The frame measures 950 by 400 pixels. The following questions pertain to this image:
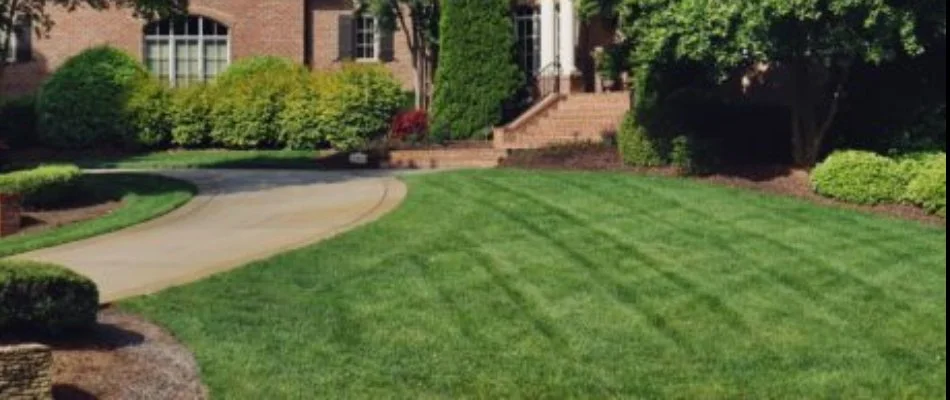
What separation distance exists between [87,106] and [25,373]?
73.4 feet

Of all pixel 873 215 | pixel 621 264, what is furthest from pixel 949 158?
pixel 873 215

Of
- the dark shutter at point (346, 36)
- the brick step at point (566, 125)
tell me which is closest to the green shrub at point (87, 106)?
the dark shutter at point (346, 36)

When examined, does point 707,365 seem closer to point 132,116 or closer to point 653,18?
point 653,18

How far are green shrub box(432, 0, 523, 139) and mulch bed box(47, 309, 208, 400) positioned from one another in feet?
58.9

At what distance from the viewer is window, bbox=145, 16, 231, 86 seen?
115 feet

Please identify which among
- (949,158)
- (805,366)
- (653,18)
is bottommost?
(805,366)

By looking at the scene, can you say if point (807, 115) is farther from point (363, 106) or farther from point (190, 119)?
point (190, 119)

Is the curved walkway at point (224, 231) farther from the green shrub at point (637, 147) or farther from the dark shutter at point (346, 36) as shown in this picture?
the dark shutter at point (346, 36)

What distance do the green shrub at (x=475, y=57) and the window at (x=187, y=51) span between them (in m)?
9.08

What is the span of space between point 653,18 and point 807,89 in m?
3.30

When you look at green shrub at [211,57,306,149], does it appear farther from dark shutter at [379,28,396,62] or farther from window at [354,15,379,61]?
window at [354,15,379,61]

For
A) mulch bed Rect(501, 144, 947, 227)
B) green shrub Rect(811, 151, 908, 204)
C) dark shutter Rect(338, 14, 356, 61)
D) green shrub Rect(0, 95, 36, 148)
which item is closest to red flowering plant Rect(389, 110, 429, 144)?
mulch bed Rect(501, 144, 947, 227)

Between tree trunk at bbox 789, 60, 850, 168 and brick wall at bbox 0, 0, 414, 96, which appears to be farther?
brick wall at bbox 0, 0, 414, 96

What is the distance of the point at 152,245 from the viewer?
14.6 meters
